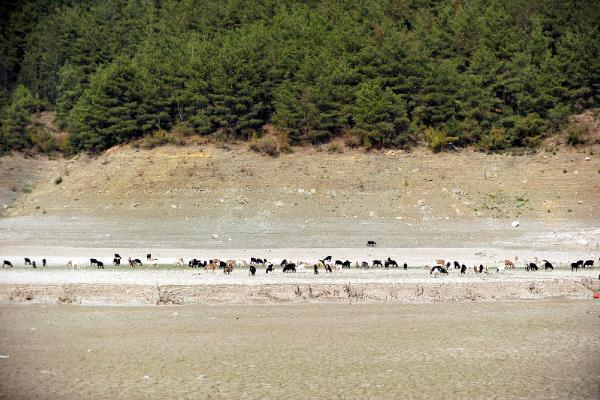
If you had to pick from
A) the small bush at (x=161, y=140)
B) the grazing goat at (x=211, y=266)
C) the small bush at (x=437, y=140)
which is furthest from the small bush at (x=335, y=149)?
the grazing goat at (x=211, y=266)

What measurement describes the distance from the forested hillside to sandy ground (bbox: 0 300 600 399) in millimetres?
33626

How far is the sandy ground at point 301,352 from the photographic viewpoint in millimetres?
10477

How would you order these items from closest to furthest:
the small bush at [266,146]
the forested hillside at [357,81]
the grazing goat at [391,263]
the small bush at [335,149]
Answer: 1. the grazing goat at [391,263]
2. the small bush at [266,146]
3. the small bush at [335,149]
4. the forested hillside at [357,81]

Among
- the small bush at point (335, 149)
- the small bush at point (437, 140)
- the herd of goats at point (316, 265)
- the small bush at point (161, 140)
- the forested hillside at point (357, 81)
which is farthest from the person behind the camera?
the small bush at point (161, 140)

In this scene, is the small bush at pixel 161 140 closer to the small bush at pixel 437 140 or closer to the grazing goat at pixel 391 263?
the small bush at pixel 437 140

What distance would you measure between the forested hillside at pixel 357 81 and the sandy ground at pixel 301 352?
33.6 m

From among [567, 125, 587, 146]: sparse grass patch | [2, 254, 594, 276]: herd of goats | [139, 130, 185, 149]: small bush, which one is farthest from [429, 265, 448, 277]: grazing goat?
[139, 130, 185, 149]: small bush

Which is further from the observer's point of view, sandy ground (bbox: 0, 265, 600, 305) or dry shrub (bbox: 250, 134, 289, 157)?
dry shrub (bbox: 250, 134, 289, 157)

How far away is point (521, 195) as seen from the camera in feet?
133

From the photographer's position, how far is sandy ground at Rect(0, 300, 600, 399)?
10.5 m

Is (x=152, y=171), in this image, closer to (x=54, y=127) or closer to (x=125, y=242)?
(x=125, y=242)

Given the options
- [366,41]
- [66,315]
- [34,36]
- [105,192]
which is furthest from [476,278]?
[34,36]

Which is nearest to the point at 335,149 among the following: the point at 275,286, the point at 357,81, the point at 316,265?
the point at 357,81

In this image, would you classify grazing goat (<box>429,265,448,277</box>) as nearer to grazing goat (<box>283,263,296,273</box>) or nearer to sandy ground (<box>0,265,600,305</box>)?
sandy ground (<box>0,265,600,305</box>)
